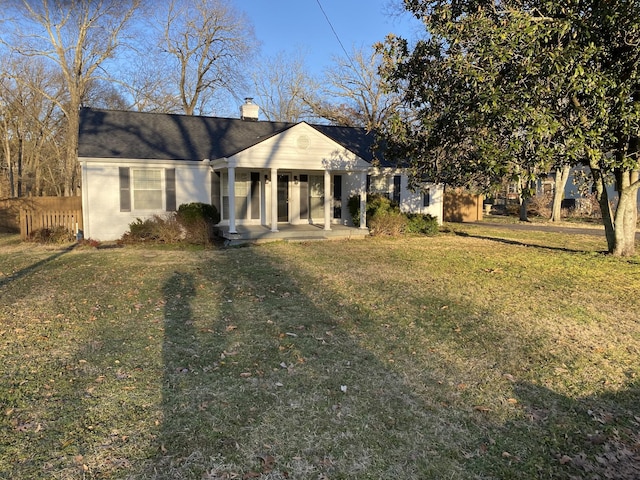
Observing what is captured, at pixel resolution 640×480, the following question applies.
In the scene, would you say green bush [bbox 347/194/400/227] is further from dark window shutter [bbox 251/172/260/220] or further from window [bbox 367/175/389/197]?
dark window shutter [bbox 251/172/260/220]

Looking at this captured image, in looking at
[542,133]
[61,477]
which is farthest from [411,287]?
[61,477]

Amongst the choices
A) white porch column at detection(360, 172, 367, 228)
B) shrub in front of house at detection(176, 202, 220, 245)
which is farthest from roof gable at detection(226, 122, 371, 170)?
shrub in front of house at detection(176, 202, 220, 245)

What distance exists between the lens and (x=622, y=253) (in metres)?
10.7

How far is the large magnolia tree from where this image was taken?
771 cm

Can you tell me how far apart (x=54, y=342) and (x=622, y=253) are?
11.9 meters

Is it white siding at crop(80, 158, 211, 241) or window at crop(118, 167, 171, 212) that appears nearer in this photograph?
white siding at crop(80, 158, 211, 241)

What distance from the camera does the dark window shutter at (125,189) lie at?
1412 centimetres

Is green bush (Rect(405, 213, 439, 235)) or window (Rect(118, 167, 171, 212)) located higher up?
window (Rect(118, 167, 171, 212))

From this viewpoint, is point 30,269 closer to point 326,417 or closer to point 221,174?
point 221,174

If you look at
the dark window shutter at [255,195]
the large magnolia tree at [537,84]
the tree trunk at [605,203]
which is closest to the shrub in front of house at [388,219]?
the dark window shutter at [255,195]

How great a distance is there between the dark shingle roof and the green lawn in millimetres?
7177

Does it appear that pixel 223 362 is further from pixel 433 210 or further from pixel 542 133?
pixel 433 210

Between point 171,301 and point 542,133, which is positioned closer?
point 171,301

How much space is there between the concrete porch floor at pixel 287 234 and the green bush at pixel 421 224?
1979mm
